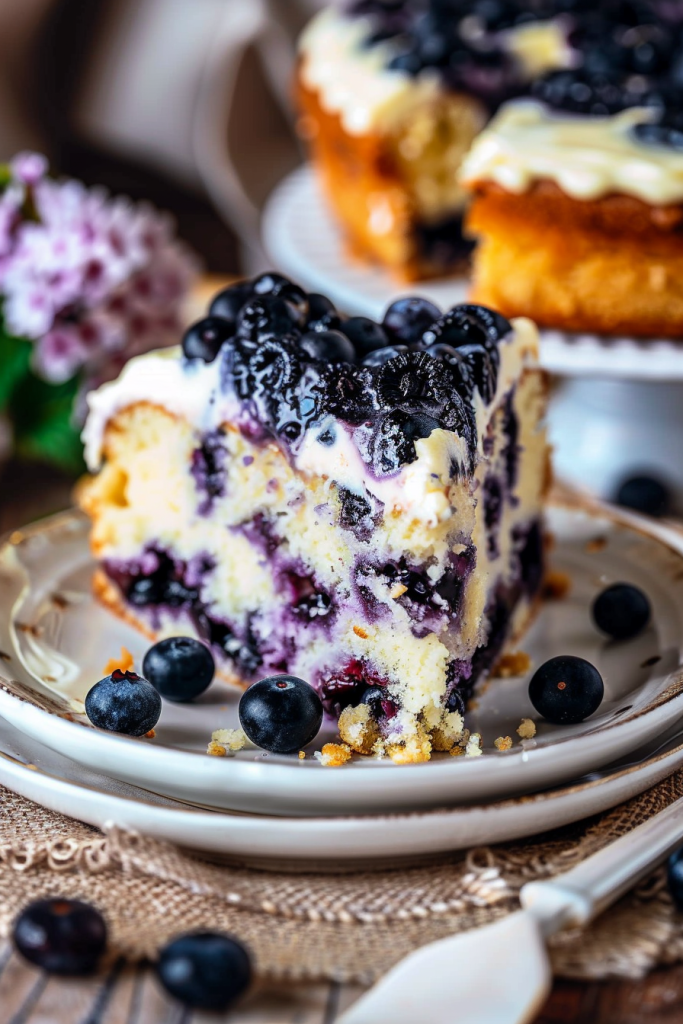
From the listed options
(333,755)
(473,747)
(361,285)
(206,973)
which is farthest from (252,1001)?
(361,285)

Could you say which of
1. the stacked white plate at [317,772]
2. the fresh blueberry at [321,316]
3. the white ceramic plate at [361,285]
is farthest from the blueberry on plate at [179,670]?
the white ceramic plate at [361,285]

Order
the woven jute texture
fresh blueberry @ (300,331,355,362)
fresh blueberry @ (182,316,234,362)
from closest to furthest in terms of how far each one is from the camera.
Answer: the woven jute texture < fresh blueberry @ (300,331,355,362) < fresh blueberry @ (182,316,234,362)

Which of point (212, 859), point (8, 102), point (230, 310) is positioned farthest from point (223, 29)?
point (212, 859)

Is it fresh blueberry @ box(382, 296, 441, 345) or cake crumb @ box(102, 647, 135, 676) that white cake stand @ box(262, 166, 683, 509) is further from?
cake crumb @ box(102, 647, 135, 676)

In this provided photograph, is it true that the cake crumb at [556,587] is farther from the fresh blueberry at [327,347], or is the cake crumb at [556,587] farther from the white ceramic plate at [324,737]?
the fresh blueberry at [327,347]

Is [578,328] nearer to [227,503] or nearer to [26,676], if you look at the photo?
[227,503]

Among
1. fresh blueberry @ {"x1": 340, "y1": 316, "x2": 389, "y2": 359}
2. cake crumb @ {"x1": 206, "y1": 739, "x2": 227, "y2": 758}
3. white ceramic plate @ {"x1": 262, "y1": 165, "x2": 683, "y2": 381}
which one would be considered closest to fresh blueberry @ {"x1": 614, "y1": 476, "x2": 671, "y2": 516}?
white ceramic plate @ {"x1": 262, "y1": 165, "x2": 683, "y2": 381}
